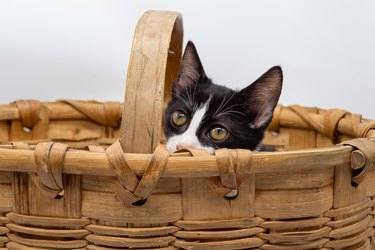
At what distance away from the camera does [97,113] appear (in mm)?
1615

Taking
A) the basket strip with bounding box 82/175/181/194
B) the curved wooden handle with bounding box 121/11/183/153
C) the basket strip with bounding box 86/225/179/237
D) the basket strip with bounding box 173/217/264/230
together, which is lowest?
the basket strip with bounding box 86/225/179/237

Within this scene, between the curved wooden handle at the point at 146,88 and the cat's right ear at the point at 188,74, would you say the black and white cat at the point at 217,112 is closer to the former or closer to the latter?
the cat's right ear at the point at 188,74

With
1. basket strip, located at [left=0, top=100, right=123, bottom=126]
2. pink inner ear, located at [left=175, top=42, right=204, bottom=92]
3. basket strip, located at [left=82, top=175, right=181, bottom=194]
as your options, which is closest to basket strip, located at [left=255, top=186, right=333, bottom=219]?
basket strip, located at [left=82, top=175, right=181, bottom=194]

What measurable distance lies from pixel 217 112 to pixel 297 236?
1.14 ft

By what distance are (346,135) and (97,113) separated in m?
0.71

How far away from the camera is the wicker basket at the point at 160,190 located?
0.73 metres

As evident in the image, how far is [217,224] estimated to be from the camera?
0.77m

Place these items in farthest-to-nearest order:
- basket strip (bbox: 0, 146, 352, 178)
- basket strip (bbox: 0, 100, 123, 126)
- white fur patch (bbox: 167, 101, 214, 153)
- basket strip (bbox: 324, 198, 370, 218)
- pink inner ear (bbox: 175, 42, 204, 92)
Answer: basket strip (bbox: 0, 100, 123, 126)
pink inner ear (bbox: 175, 42, 204, 92)
white fur patch (bbox: 167, 101, 214, 153)
basket strip (bbox: 324, 198, 370, 218)
basket strip (bbox: 0, 146, 352, 178)

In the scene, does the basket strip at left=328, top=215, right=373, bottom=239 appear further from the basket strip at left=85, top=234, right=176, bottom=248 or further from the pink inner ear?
the pink inner ear

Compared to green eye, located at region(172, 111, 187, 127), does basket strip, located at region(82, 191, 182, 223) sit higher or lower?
lower

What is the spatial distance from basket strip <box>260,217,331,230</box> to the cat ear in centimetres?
31

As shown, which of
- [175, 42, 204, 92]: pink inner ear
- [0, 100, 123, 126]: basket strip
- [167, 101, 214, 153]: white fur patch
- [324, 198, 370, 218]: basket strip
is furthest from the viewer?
[0, 100, 123, 126]: basket strip

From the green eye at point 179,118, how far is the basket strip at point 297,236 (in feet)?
1.13

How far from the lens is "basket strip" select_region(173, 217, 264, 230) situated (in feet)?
2.51
